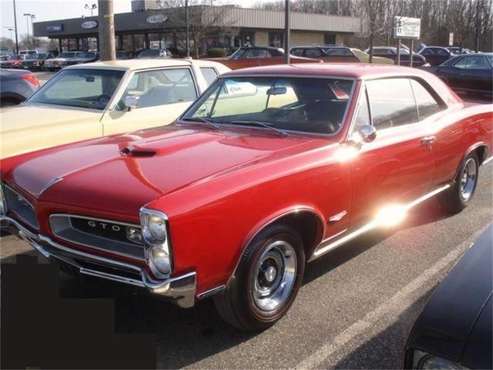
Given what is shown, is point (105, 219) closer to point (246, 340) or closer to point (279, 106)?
point (246, 340)

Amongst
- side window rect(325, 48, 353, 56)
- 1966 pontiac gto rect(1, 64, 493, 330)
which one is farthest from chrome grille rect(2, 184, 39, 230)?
side window rect(325, 48, 353, 56)

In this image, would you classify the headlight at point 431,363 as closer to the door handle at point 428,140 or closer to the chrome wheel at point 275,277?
the chrome wheel at point 275,277

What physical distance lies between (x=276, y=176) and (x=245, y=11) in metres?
45.2

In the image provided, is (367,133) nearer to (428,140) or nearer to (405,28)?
(428,140)

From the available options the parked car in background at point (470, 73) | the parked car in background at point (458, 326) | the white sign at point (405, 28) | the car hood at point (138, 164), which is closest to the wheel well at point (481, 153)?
the car hood at point (138, 164)

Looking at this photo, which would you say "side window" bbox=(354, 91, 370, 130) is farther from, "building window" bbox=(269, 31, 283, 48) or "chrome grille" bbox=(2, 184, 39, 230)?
"building window" bbox=(269, 31, 283, 48)

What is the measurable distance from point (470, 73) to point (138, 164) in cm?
1549

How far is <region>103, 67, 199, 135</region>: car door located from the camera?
6.10 metres

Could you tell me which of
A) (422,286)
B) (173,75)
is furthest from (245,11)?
(422,286)

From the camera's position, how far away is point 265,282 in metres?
3.38

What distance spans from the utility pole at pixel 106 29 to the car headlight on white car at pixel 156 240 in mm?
7049

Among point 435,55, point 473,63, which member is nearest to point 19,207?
point 473,63

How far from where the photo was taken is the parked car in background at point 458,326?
1.73m

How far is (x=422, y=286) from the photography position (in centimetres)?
399
